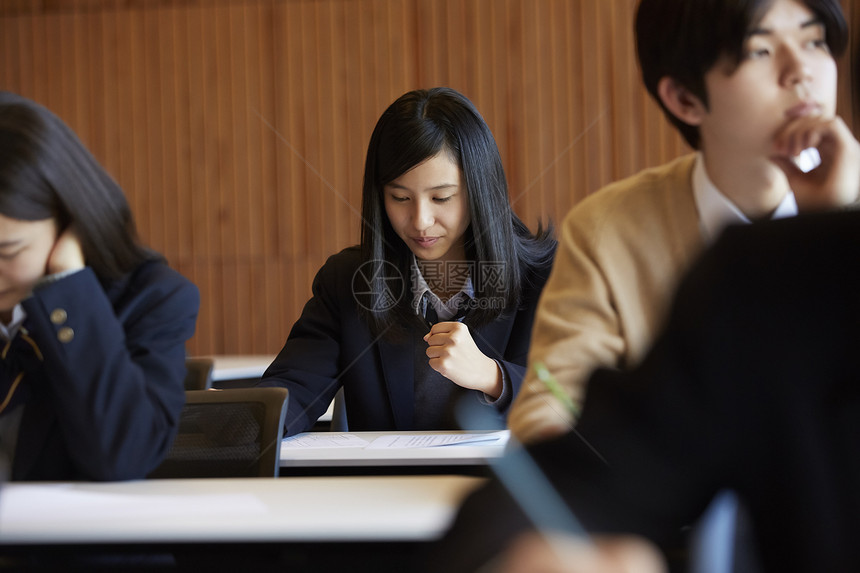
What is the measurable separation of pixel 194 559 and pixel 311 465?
675 mm

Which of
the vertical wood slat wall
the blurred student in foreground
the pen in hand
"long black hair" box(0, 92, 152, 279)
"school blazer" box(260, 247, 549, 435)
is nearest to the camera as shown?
the blurred student in foreground

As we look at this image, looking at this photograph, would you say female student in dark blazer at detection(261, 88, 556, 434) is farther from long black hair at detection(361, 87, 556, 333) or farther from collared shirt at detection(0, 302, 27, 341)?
collared shirt at detection(0, 302, 27, 341)

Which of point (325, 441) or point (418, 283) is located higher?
point (418, 283)

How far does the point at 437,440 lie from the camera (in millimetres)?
1803

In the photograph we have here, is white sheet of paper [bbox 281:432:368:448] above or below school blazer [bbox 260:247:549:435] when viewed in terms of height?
below

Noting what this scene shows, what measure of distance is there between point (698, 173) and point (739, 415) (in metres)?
0.56

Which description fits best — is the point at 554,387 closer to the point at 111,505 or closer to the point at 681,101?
the point at 681,101

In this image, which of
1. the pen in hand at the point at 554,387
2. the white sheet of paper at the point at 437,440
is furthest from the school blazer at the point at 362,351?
the pen in hand at the point at 554,387

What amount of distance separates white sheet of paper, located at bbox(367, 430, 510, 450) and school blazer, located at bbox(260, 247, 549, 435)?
0.84 feet

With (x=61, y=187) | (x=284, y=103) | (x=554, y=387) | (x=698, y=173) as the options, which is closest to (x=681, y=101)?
(x=698, y=173)

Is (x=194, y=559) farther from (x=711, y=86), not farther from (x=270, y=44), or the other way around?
(x=270, y=44)

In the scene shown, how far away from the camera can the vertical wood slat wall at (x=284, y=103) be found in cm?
477

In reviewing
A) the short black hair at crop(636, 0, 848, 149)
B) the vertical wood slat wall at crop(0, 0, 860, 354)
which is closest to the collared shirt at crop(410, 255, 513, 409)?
the short black hair at crop(636, 0, 848, 149)

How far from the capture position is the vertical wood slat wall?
477 centimetres
